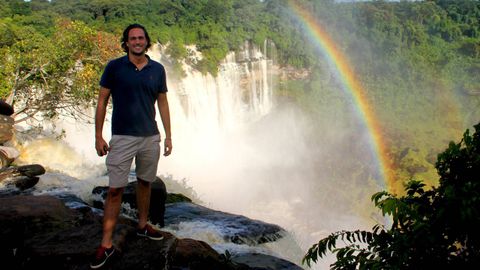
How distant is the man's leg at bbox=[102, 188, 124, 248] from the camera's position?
3.71 metres

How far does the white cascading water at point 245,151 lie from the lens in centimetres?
2758

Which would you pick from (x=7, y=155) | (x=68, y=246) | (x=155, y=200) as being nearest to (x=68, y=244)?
(x=68, y=246)

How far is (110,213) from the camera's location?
381 centimetres

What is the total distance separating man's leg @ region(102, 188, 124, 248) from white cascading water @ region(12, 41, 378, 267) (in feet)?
55.4

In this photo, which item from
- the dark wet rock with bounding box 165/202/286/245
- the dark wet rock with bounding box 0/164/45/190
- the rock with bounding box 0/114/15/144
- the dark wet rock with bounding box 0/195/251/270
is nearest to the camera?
the dark wet rock with bounding box 0/195/251/270

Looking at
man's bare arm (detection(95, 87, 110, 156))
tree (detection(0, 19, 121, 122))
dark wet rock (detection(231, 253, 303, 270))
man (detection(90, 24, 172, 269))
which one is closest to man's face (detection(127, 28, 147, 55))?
man (detection(90, 24, 172, 269))

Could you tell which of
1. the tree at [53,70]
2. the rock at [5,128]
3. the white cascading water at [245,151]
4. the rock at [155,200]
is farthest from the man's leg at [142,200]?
the white cascading water at [245,151]

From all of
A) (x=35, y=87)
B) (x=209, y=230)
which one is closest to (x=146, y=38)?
(x=209, y=230)

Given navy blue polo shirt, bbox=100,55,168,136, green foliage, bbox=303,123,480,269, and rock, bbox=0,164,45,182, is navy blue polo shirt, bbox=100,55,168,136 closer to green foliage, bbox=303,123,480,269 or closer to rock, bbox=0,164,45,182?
green foliage, bbox=303,123,480,269

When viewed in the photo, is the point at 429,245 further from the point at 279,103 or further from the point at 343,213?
the point at 279,103

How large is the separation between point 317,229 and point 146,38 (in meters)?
24.1

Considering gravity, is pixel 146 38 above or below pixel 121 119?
above

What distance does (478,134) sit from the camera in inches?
104

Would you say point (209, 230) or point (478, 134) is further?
point (209, 230)
